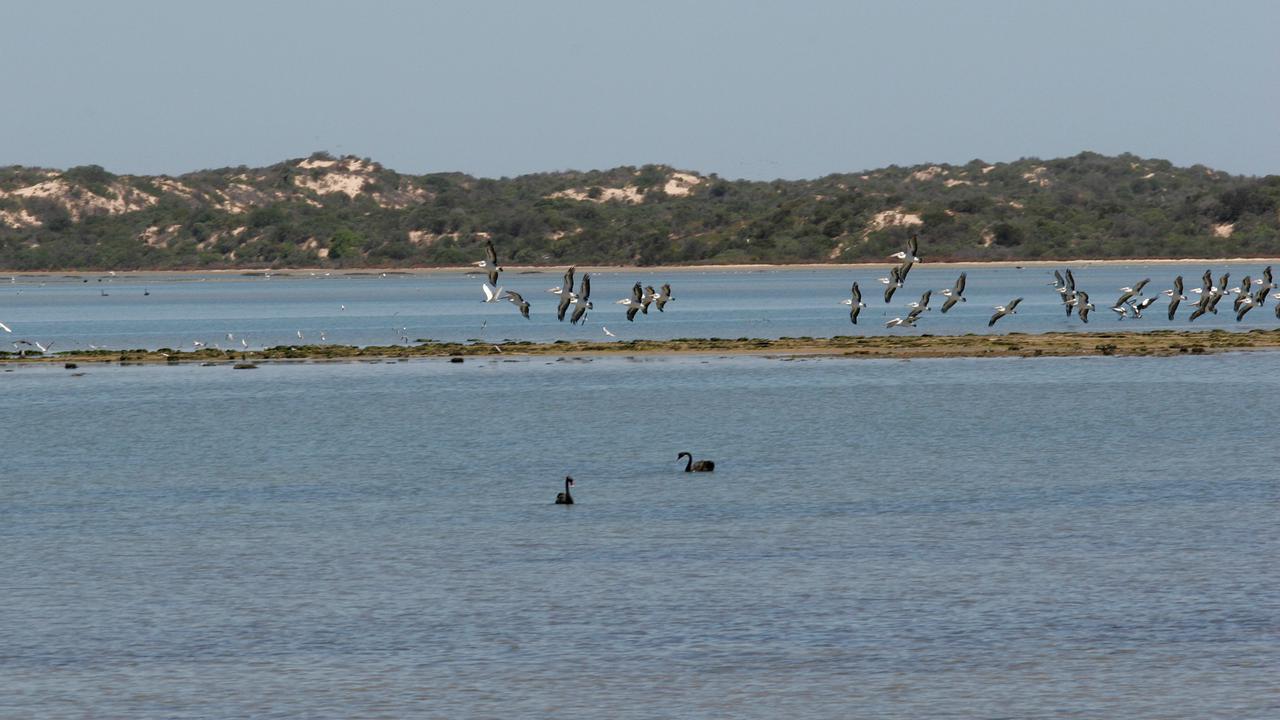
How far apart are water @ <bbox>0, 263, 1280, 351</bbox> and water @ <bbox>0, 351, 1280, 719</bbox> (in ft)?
121

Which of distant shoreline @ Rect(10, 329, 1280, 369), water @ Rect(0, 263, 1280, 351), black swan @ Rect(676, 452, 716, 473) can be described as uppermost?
black swan @ Rect(676, 452, 716, 473)

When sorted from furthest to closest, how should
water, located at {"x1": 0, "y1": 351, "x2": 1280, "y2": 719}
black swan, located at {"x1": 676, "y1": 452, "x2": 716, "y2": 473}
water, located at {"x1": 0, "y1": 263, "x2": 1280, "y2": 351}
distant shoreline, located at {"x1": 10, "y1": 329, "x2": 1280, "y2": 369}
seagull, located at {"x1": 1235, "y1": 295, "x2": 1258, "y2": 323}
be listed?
water, located at {"x1": 0, "y1": 263, "x2": 1280, "y2": 351}
distant shoreline, located at {"x1": 10, "y1": 329, "x2": 1280, "y2": 369}
seagull, located at {"x1": 1235, "y1": 295, "x2": 1258, "y2": 323}
black swan, located at {"x1": 676, "y1": 452, "x2": 716, "y2": 473}
water, located at {"x1": 0, "y1": 351, "x2": 1280, "y2": 719}

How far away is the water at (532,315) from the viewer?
92.8 meters

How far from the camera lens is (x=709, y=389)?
60.5 m

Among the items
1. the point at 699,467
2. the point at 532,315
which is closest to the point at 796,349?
the point at 699,467

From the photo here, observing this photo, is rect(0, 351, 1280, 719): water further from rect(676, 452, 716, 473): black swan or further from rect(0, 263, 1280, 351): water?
rect(0, 263, 1280, 351): water

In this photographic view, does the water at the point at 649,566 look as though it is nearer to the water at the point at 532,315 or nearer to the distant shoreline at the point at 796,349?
the distant shoreline at the point at 796,349

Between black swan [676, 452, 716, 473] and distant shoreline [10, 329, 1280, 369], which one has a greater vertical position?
black swan [676, 452, 716, 473]

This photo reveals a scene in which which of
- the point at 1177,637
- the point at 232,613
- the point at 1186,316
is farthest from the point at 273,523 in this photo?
the point at 1186,316

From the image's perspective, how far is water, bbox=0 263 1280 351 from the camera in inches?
3652

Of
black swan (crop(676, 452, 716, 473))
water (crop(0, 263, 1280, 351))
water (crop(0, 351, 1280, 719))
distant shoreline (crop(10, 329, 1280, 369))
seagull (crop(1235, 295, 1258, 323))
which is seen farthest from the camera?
water (crop(0, 263, 1280, 351))

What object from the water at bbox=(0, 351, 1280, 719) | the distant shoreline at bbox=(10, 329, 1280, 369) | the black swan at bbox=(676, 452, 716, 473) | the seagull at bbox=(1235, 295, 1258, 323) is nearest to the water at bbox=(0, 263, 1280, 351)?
the distant shoreline at bbox=(10, 329, 1280, 369)

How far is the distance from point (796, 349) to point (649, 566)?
5071 cm

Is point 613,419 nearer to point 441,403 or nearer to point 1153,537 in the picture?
point 441,403
